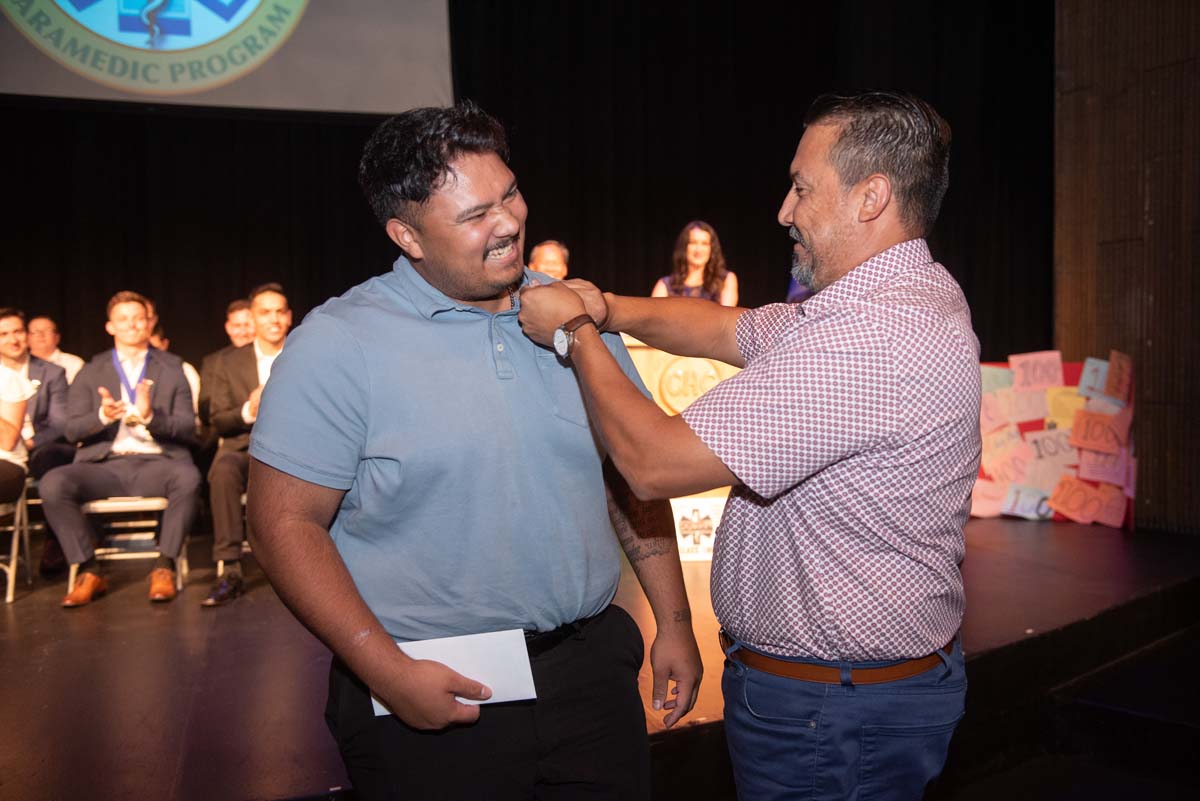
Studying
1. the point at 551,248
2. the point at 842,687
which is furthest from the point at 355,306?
the point at 551,248

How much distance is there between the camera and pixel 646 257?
8297 millimetres

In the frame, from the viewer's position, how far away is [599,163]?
7.90 m

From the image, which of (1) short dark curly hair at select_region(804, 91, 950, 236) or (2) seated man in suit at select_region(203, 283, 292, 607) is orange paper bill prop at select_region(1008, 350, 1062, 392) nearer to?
(2) seated man in suit at select_region(203, 283, 292, 607)

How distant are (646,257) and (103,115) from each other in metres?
4.38

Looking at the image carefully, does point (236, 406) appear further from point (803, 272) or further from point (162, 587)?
point (803, 272)

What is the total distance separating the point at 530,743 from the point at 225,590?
136 inches

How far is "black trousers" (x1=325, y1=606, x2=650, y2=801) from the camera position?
1.46 metres

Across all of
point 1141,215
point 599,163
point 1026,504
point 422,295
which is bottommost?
point 1026,504

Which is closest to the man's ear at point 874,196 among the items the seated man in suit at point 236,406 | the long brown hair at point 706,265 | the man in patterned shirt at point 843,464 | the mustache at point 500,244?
the man in patterned shirt at point 843,464

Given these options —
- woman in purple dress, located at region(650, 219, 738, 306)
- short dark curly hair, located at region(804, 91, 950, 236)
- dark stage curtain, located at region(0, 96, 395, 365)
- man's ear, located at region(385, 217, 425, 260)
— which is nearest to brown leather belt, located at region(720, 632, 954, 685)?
short dark curly hair, located at region(804, 91, 950, 236)

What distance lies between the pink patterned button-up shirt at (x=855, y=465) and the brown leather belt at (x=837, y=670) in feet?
0.08

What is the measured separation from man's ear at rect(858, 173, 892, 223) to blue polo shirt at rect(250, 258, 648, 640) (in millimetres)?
583

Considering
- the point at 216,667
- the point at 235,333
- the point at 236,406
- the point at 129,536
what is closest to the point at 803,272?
the point at 216,667

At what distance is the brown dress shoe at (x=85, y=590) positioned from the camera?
4365 mm
